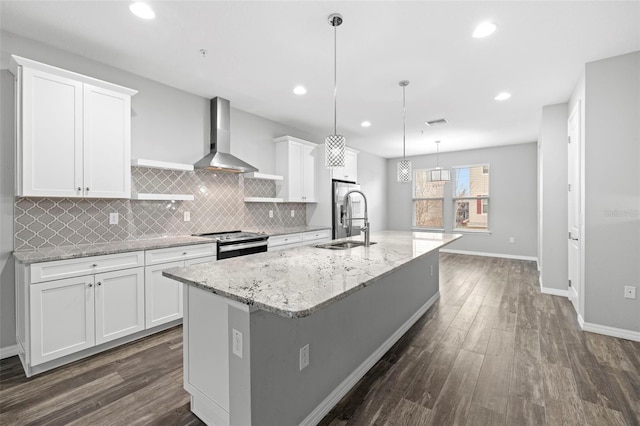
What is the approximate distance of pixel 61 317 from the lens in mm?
2229

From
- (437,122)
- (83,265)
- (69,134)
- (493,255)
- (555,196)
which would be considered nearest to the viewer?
(83,265)

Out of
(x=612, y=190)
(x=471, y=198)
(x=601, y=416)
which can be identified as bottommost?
(x=601, y=416)

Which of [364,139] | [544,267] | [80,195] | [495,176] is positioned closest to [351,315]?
[80,195]

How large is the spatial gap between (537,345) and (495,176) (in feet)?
17.0

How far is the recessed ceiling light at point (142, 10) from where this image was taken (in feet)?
6.86

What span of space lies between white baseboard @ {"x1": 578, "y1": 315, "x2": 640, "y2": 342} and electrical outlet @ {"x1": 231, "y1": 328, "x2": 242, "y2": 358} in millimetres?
3401

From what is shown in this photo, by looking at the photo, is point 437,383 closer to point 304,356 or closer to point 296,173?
point 304,356

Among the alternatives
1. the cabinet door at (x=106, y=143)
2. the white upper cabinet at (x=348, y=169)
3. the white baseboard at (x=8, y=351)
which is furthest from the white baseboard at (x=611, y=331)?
the white baseboard at (x=8, y=351)

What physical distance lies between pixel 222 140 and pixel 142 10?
69.9 inches

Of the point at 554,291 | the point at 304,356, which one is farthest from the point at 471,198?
the point at 304,356

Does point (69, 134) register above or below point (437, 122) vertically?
below

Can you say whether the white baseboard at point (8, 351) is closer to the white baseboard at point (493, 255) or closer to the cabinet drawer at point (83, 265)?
the cabinet drawer at point (83, 265)

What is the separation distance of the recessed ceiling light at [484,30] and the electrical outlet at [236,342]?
273cm

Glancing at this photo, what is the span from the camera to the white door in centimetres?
322
